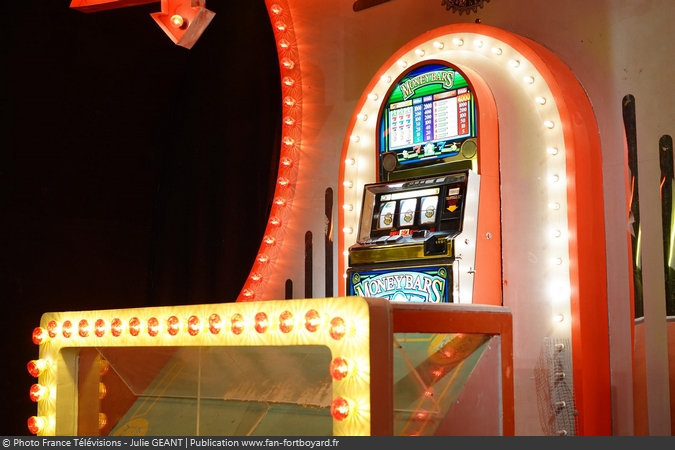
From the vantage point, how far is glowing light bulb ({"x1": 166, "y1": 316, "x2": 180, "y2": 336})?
326 cm

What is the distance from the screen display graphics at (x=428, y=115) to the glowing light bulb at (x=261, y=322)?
2.05 m

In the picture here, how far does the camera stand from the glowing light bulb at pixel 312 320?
2670 mm

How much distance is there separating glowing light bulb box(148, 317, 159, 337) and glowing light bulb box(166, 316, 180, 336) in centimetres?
8

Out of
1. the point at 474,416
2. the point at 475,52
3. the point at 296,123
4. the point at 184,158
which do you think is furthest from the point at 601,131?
the point at 184,158

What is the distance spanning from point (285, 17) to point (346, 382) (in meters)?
4.28

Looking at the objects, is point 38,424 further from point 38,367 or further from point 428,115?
point 428,115

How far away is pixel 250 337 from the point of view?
2.92 m

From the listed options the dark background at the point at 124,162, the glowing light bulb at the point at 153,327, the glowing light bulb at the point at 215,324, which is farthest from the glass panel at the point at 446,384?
the dark background at the point at 124,162

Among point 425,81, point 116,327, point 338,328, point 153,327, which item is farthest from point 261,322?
point 425,81

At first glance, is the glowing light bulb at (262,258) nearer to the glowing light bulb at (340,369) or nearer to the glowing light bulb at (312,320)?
the glowing light bulb at (312,320)

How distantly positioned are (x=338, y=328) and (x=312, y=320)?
0.13 meters

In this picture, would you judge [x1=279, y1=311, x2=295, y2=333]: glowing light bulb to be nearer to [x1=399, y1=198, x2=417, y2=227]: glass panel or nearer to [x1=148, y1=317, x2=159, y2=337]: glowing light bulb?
[x1=148, y1=317, x2=159, y2=337]: glowing light bulb

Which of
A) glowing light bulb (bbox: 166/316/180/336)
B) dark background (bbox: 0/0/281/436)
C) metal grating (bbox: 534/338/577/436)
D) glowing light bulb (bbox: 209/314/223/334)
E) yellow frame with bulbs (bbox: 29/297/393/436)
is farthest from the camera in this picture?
dark background (bbox: 0/0/281/436)

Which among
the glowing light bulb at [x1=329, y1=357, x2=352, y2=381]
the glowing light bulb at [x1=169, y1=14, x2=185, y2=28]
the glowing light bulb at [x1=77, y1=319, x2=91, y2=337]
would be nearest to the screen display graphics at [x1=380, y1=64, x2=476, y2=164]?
the glowing light bulb at [x1=169, y1=14, x2=185, y2=28]
